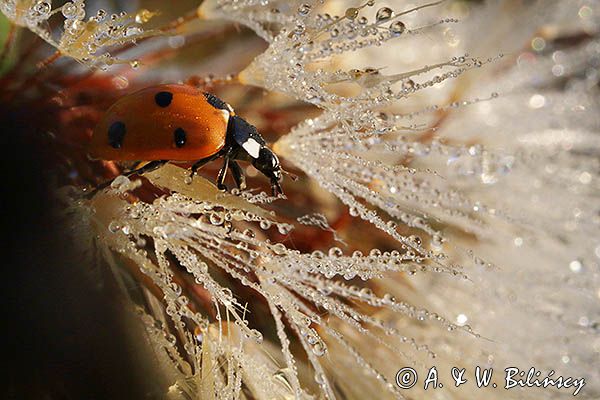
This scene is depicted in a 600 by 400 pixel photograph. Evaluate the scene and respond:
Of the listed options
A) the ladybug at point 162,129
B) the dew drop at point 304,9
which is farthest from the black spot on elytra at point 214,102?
the dew drop at point 304,9

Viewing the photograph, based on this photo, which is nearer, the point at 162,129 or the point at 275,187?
the point at 162,129

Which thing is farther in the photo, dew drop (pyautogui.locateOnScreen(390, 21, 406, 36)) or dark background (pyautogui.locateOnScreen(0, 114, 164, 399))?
→ dew drop (pyautogui.locateOnScreen(390, 21, 406, 36))

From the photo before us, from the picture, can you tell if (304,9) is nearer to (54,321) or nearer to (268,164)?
(268,164)

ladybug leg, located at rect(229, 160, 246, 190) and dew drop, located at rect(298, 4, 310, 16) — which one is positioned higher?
dew drop, located at rect(298, 4, 310, 16)

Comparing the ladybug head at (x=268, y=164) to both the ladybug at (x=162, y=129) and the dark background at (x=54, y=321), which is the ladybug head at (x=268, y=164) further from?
the dark background at (x=54, y=321)

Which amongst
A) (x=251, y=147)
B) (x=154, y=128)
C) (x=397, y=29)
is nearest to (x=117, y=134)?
(x=154, y=128)

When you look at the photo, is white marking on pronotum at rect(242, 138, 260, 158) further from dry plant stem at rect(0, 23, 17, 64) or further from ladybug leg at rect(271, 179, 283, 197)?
dry plant stem at rect(0, 23, 17, 64)

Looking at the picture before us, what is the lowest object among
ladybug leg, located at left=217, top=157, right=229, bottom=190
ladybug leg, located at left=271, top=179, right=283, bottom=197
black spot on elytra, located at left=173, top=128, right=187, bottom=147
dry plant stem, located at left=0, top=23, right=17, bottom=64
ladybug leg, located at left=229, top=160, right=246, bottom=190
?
ladybug leg, located at left=271, top=179, right=283, bottom=197

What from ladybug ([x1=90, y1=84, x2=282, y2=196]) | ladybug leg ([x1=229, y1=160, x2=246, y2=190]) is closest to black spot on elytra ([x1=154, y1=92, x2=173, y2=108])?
ladybug ([x1=90, y1=84, x2=282, y2=196])
